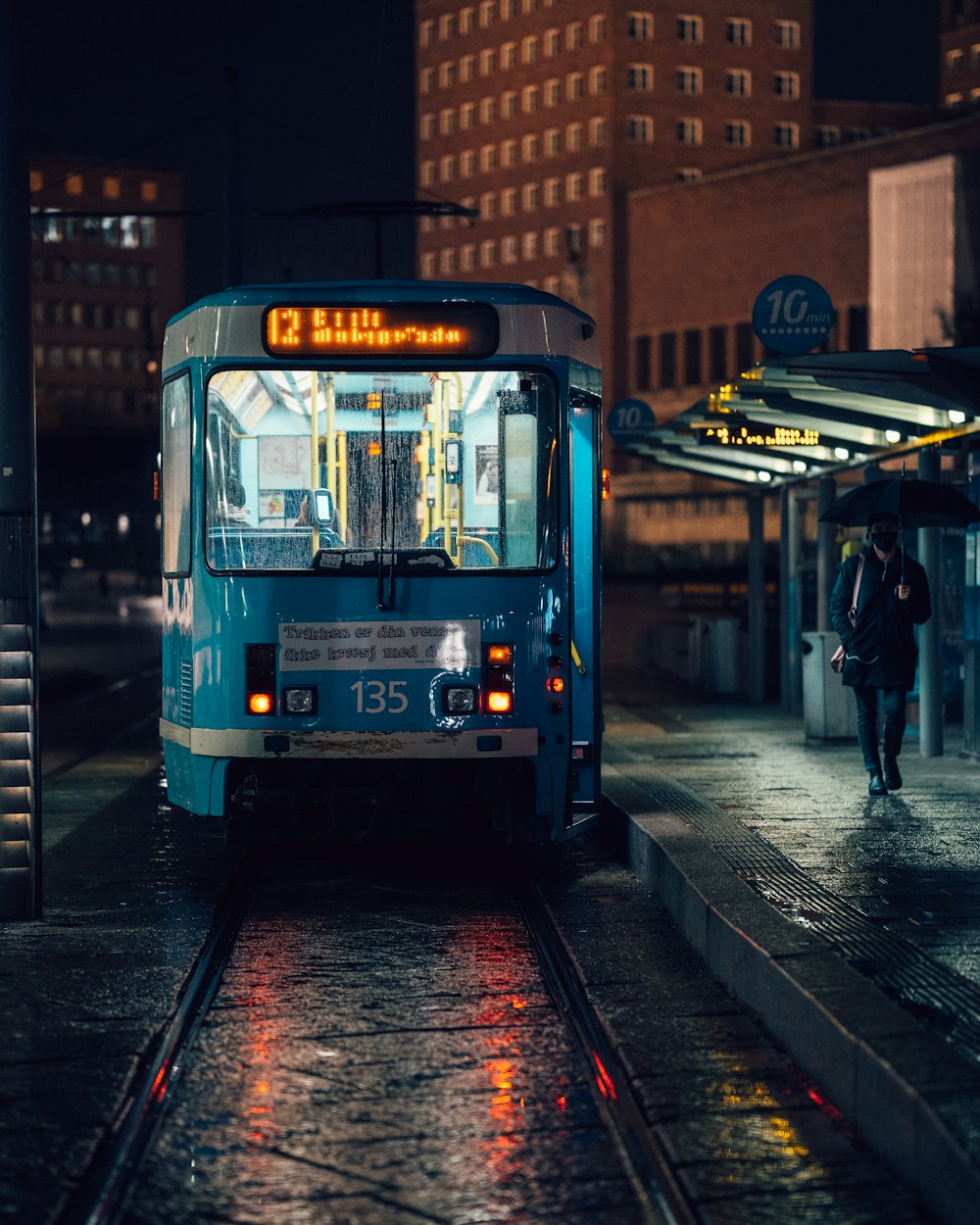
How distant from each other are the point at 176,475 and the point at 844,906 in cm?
416

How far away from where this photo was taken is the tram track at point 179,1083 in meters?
4.82

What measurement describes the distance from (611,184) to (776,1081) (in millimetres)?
106615

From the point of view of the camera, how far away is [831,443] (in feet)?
53.6

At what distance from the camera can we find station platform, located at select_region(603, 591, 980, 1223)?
515cm

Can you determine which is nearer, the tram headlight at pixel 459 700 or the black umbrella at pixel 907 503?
the tram headlight at pixel 459 700

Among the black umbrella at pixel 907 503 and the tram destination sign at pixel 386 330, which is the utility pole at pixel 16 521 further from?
the black umbrella at pixel 907 503

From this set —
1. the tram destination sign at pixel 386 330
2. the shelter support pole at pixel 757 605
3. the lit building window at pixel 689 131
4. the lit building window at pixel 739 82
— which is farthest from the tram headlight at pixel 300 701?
the lit building window at pixel 739 82

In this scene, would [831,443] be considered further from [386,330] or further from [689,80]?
[689,80]

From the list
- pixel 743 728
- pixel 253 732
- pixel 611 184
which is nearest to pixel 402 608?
pixel 253 732

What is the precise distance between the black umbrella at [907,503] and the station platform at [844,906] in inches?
68.6

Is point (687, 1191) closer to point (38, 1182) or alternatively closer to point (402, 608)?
point (38, 1182)

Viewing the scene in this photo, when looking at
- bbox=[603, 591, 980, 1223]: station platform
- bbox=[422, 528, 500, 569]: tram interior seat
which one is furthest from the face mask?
bbox=[422, 528, 500, 569]: tram interior seat

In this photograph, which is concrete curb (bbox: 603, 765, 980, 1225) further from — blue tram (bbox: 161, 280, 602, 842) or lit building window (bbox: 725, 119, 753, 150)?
lit building window (bbox: 725, 119, 753, 150)

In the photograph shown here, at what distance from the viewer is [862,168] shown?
77.1 metres
